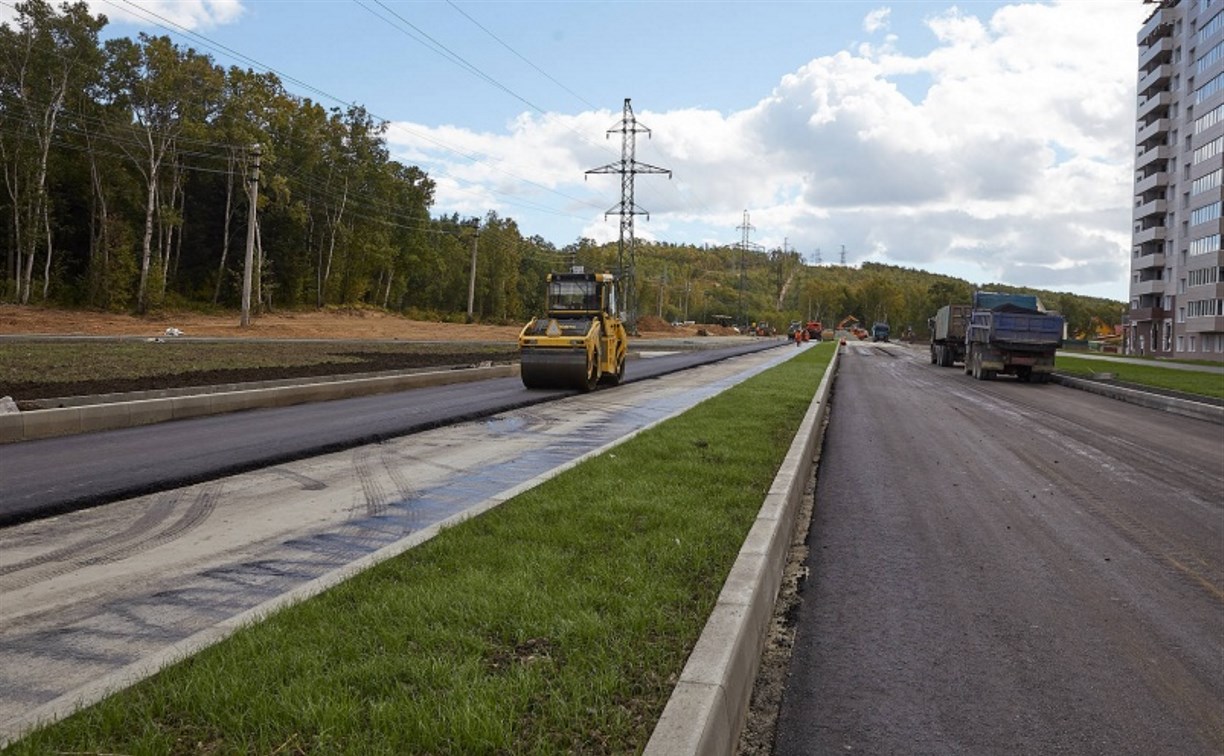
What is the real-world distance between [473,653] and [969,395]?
21211 millimetres

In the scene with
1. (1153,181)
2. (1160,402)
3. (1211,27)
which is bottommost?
(1160,402)

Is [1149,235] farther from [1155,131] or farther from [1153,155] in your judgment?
[1155,131]

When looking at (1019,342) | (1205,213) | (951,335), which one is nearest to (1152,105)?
(1205,213)

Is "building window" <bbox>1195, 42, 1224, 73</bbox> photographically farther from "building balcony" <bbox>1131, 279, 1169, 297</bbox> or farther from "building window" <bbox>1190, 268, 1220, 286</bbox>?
"building balcony" <bbox>1131, 279, 1169, 297</bbox>

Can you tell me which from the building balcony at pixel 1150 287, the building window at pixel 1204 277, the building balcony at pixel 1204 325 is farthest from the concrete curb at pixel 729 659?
the building balcony at pixel 1150 287

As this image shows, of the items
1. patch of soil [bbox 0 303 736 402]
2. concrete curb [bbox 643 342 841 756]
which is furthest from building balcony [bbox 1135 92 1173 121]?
concrete curb [bbox 643 342 841 756]

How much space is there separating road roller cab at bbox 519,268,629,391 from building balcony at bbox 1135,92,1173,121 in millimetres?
76342

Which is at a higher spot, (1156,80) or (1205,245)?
(1156,80)

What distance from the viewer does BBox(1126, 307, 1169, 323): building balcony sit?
77.6m

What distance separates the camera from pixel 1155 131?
78438 millimetres

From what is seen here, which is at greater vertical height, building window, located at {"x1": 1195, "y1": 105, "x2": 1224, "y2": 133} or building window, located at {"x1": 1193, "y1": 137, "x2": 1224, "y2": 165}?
building window, located at {"x1": 1195, "y1": 105, "x2": 1224, "y2": 133}

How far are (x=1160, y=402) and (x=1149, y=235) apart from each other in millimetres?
68449

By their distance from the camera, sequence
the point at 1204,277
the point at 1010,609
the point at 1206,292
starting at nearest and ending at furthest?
the point at 1010,609 → the point at 1206,292 → the point at 1204,277

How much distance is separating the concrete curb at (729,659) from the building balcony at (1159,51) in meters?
89.8
